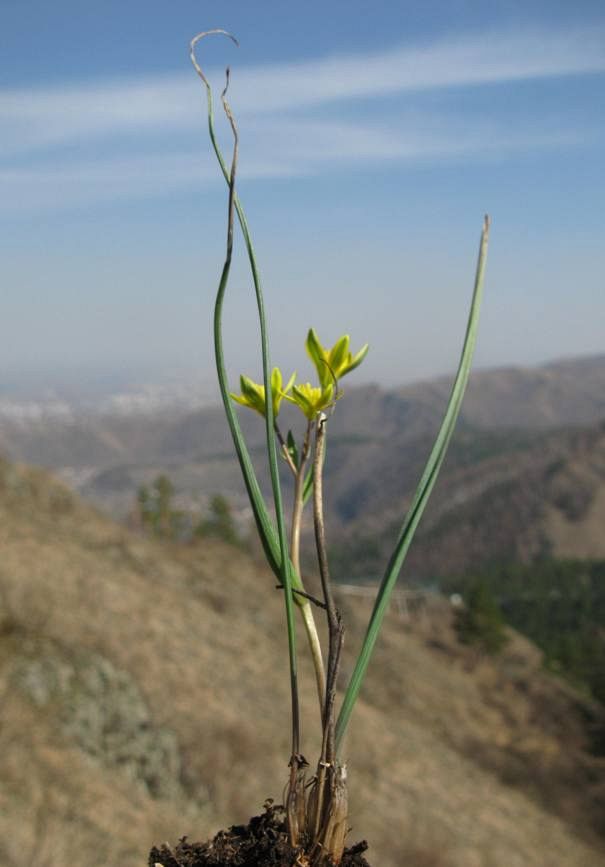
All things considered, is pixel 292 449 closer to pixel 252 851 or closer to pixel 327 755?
pixel 327 755

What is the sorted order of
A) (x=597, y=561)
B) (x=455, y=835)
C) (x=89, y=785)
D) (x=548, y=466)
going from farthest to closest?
(x=548, y=466)
(x=597, y=561)
(x=455, y=835)
(x=89, y=785)

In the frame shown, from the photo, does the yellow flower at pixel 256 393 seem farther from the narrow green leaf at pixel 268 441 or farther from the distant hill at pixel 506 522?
the distant hill at pixel 506 522

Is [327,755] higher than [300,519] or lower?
lower

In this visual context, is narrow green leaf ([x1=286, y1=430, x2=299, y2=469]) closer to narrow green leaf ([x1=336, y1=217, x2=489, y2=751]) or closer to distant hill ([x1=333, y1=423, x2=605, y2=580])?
narrow green leaf ([x1=336, y1=217, x2=489, y2=751])

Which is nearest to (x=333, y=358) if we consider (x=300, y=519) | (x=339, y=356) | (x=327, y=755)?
(x=339, y=356)

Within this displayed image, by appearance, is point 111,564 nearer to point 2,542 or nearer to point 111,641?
point 2,542

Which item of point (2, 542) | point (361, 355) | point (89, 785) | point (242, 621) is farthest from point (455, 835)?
point (361, 355)
